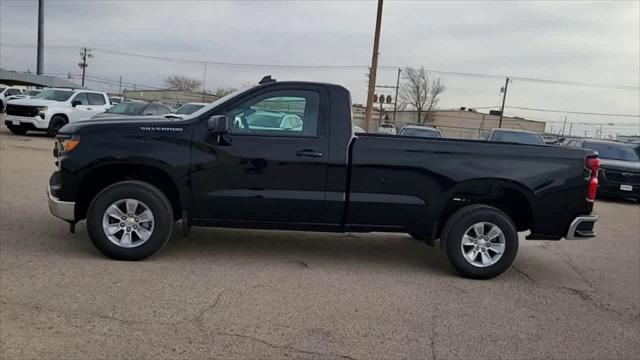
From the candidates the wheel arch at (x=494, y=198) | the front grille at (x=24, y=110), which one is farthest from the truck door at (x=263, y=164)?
the front grille at (x=24, y=110)

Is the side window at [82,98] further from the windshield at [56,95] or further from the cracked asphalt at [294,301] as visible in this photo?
the cracked asphalt at [294,301]

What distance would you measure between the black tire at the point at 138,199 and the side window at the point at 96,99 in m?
17.3

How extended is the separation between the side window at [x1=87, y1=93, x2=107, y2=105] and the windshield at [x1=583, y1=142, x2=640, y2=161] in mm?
17820

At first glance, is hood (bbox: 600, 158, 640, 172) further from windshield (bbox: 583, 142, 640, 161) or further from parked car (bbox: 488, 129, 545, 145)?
parked car (bbox: 488, 129, 545, 145)

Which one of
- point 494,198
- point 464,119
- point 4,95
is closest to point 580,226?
point 494,198

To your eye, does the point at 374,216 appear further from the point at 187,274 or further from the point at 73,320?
the point at 73,320

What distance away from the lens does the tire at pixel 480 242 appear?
5.72m

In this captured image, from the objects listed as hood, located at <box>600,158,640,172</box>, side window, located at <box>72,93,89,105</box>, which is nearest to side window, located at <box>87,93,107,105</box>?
side window, located at <box>72,93,89,105</box>

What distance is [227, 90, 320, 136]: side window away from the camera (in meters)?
5.66

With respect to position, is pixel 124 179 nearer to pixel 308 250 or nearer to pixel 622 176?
pixel 308 250

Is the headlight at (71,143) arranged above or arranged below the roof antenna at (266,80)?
below

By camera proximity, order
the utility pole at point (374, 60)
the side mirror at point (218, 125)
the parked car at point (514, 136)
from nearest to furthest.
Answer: the side mirror at point (218, 125)
the parked car at point (514, 136)
the utility pole at point (374, 60)

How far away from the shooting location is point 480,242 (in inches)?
228

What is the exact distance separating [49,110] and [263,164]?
55.6 ft
